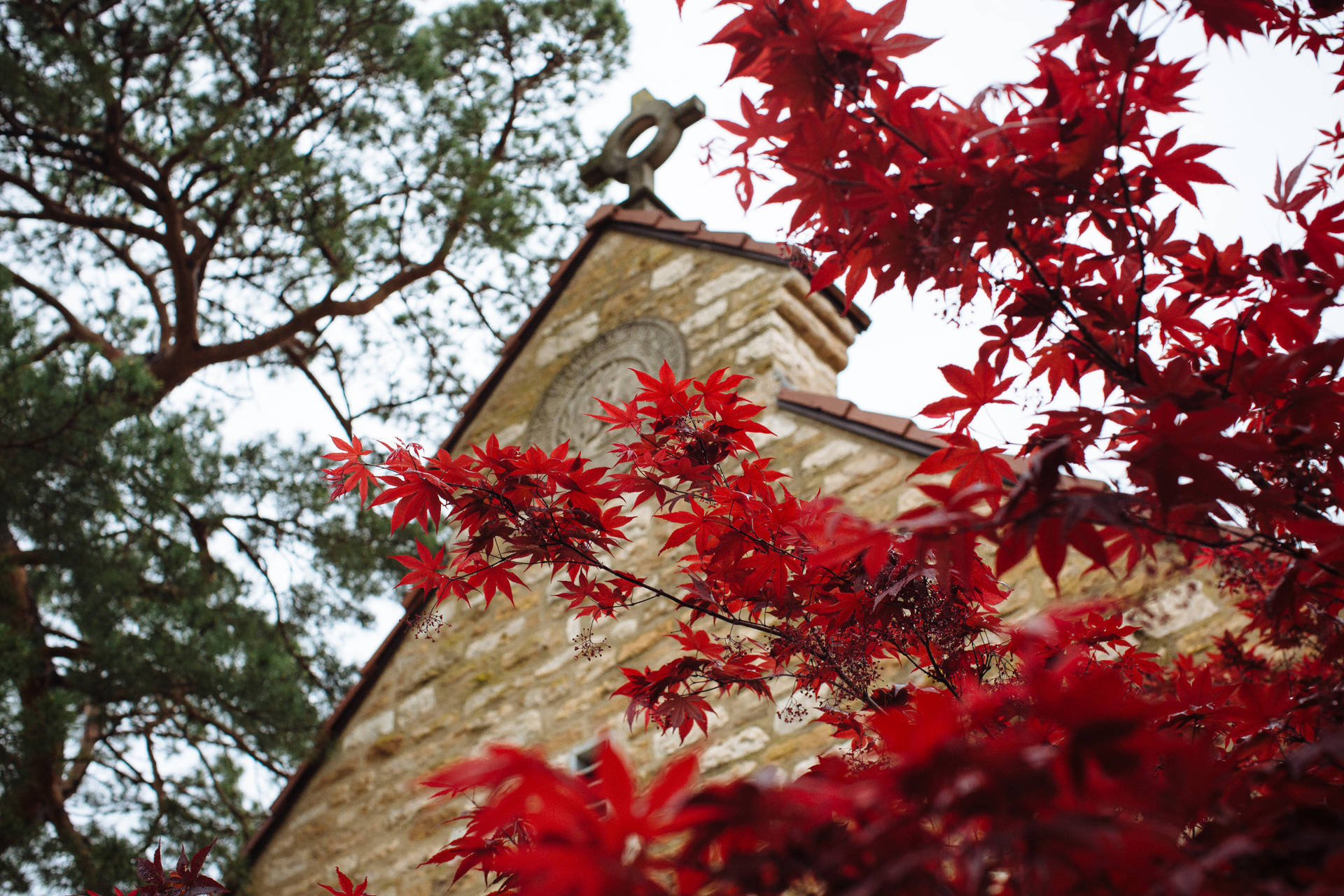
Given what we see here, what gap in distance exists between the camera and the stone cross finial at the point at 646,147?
18.4 feet

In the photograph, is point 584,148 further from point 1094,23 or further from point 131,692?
point 1094,23

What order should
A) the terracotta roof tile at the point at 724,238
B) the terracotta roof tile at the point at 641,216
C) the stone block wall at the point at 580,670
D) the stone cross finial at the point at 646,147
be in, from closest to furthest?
the stone block wall at the point at 580,670 < the terracotta roof tile at the point at 724,238 < the terracotta roof tile at the point at 641,216 < the stone cross finial at the point at 646,147

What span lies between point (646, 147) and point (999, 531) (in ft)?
15.0

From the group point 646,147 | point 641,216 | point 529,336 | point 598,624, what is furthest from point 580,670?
point 646,147

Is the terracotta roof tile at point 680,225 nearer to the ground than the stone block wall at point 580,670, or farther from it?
farther from it

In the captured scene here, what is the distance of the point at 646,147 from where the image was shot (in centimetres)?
572

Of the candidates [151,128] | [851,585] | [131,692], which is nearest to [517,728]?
[851,585]

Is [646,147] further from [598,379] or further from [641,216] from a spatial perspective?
[598,379]

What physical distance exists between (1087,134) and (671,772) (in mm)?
1048

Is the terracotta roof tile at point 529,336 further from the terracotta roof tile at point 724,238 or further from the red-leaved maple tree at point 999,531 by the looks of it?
the red-leaved maple tree at point 999,531

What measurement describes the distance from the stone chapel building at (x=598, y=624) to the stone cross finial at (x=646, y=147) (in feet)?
1.59

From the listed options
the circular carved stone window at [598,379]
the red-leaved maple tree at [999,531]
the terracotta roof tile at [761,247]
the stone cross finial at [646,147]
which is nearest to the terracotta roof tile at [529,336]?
the terracotta roof tile at [761,247]

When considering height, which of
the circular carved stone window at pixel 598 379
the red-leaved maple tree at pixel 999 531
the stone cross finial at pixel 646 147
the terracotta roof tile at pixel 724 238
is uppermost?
the stone cross finial at pixel 646 147

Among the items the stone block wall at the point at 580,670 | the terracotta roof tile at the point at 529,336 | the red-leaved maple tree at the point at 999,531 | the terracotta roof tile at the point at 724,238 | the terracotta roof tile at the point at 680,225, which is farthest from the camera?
the terracotta roof tile at the point at 680,225
